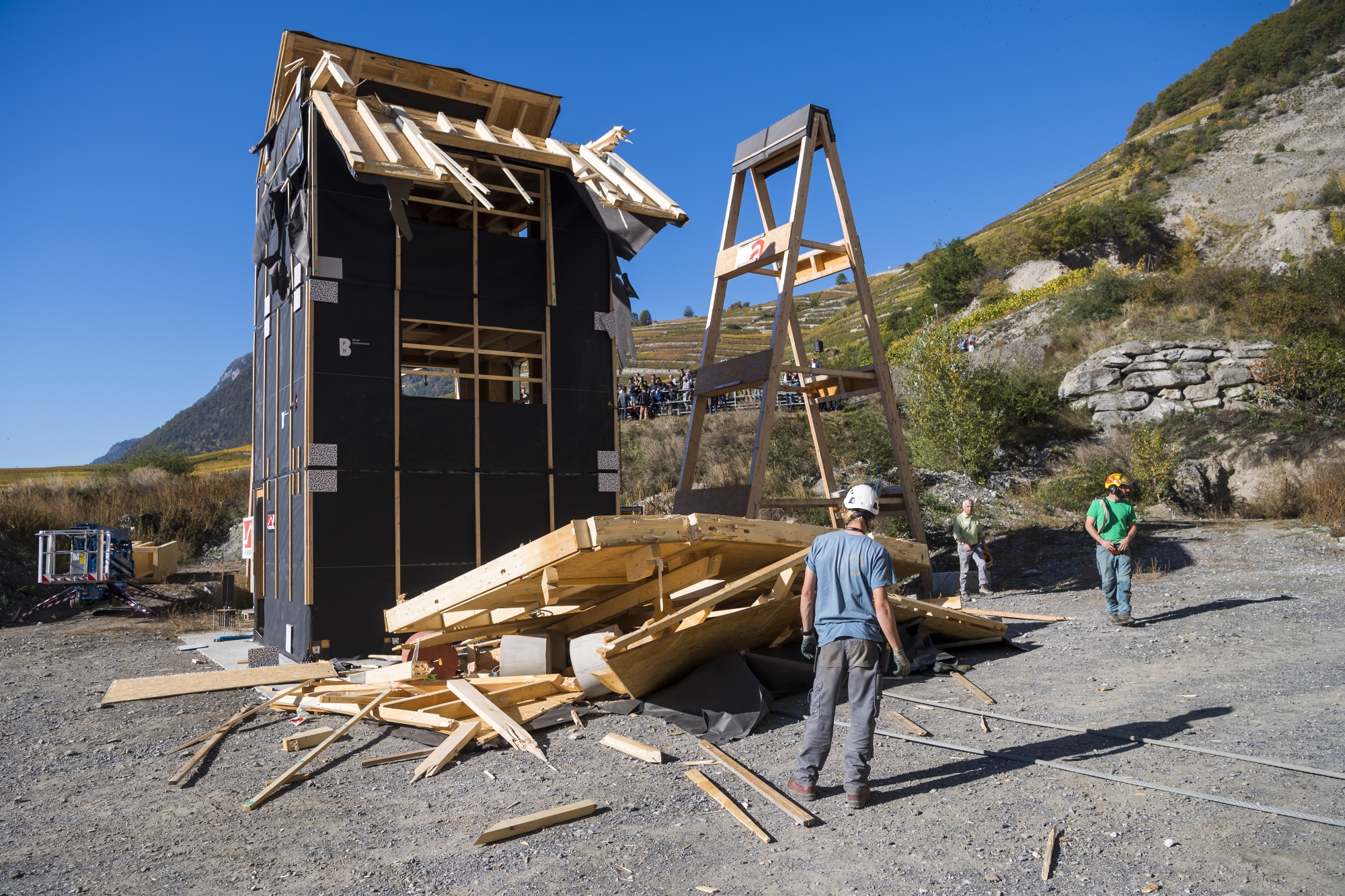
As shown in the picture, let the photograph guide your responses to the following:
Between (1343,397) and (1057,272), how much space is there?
25.2 m

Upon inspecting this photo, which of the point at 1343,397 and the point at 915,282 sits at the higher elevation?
the point at 915,282

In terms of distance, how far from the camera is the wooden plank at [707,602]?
657 cm

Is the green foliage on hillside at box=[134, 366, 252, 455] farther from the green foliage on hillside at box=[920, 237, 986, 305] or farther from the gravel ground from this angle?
Answer: the gravel ground

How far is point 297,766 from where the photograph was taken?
589cm

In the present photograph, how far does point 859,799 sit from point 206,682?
7737mm

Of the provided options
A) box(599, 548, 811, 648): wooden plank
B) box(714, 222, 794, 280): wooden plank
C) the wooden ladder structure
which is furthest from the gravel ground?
box(714, 222, 794, 280): wooden plank

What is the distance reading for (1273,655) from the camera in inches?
301

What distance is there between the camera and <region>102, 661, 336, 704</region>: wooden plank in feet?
28.5

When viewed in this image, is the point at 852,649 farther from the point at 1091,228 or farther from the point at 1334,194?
the point at 1334,194

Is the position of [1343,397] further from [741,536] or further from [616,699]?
[616,699]

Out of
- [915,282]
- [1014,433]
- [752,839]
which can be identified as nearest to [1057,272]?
[1014,433]

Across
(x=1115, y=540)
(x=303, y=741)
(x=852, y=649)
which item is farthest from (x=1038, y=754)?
(x=303, y=741)

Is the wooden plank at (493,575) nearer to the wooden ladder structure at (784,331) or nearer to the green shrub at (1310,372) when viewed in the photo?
the wooden ladder structure at (784,331)

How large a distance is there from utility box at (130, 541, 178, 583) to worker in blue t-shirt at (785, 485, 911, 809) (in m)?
19.8
